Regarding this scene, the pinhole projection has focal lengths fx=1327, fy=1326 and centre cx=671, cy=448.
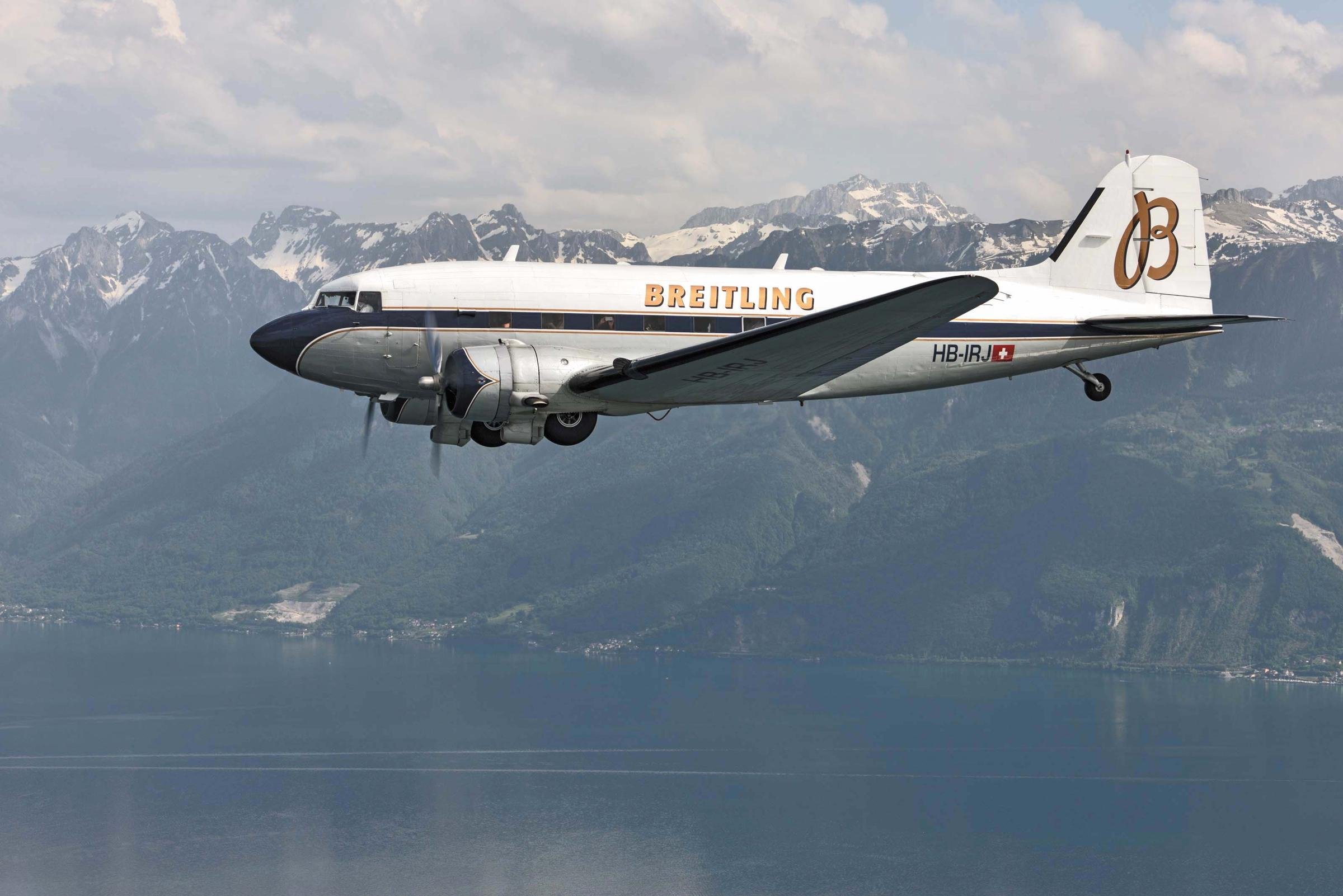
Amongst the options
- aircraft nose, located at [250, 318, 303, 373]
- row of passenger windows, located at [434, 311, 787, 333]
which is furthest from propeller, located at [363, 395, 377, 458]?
row of passenger windows, located at [434, 311, 787, 333]

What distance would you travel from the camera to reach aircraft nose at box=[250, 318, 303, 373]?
33875 mm

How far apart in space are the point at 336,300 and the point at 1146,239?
25044 mm

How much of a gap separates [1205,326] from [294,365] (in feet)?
83.9

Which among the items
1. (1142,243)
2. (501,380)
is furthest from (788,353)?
(1142,243)

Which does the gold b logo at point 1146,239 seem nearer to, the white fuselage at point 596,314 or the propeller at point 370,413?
the white fuselage at point 596,314

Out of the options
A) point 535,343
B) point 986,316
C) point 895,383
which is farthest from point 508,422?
point 986,316

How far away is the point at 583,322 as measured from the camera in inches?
1362

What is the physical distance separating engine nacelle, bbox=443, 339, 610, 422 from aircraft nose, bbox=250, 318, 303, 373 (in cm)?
418

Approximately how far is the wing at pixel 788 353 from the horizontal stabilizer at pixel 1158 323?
9665 millimetres

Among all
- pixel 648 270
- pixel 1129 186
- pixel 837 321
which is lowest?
pixel 837 321

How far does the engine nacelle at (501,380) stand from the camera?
31.8 metres

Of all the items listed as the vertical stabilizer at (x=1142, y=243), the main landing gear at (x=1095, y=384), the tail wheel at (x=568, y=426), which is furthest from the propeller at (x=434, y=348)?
the vertical stabilizer at (x=1142, y=243)

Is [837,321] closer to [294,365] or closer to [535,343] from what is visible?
[535,343]

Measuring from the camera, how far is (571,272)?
116 ft
